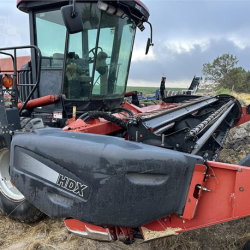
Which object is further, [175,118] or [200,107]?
[200,107]

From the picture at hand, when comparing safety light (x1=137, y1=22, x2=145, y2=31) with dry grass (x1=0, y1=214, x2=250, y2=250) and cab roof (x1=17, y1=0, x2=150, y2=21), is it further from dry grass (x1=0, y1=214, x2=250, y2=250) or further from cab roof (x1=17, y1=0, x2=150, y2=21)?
dry grass (x1=0, y1=214, x2=250, y2=250)

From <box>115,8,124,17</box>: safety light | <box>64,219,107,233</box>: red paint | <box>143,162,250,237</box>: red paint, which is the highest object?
<box>115,8,124,17</box>: safety light

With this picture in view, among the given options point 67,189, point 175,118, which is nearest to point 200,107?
point 175,118

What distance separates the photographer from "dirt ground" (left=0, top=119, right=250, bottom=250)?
7.53 feet

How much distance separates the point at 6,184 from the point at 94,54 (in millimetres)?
1875

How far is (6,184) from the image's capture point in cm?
304

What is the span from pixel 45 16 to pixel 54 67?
653mm

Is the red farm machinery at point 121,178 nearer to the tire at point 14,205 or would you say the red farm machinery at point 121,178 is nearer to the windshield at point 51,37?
the tire at point 14,205

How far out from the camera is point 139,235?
1.75m

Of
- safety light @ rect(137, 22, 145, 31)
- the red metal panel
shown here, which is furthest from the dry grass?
safety light @ rect(137, 22, 145, 31)

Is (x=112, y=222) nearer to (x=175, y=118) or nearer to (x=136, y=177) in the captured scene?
(x=136, y=177)

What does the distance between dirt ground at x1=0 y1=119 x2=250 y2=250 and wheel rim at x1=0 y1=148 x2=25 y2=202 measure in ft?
1.06

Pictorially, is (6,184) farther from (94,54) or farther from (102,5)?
(102,5)

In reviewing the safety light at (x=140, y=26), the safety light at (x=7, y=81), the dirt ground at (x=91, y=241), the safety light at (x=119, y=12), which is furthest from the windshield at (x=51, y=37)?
the dirt ground at (x=91, y=241)
